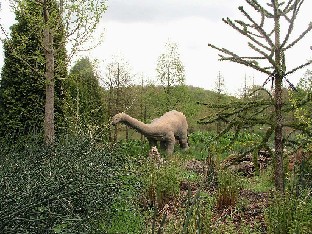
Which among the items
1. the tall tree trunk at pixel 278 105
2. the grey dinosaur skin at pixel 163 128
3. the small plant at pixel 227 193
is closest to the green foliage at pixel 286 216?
the tall tree trunk at pixel 278 105

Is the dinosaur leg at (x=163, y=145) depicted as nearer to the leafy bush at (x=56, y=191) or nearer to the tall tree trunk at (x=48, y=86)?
the tall tree trunk at (x=48, y=86)

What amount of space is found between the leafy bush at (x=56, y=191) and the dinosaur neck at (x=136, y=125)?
5.96 metres

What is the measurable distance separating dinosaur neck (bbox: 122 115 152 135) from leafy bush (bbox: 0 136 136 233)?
19.6 feet

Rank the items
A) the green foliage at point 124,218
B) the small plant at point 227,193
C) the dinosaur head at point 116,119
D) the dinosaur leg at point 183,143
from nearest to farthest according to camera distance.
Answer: the green foliage at point 124,218, the small plant at point 227,193, the dinosaur head at point 116,119, the dinosaur leg at point 183,143

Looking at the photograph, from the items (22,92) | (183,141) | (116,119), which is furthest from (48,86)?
(183,141)

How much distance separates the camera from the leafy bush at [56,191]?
12.9 ft

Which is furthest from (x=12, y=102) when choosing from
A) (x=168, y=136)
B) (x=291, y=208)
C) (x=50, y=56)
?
(x=291, y=208)

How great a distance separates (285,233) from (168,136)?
1124 centimetres

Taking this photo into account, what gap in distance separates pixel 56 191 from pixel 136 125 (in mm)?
11955

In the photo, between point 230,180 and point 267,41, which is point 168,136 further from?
point 267,41

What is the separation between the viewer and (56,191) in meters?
4.00

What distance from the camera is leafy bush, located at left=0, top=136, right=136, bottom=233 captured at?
3.95 meters

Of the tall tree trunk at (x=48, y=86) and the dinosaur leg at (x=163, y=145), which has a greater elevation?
the tall tree trunk at (x=48, y=86)

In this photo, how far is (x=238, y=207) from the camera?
7.73 metres
